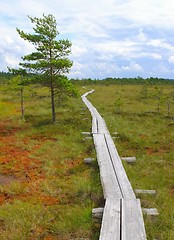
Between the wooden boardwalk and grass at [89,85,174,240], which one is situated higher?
the wooden boardwalk

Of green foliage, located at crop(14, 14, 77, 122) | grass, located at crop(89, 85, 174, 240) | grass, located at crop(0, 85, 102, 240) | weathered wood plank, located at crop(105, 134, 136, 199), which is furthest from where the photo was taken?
green foliage, located at crop(14, 14, 77, 122)

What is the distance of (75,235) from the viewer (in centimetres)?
604

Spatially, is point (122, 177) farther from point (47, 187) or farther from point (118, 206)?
point (47, 187)

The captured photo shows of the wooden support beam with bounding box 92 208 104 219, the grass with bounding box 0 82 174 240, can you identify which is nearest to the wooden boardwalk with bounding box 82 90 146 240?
the wooden support beam with bounding box 92 208 104 219

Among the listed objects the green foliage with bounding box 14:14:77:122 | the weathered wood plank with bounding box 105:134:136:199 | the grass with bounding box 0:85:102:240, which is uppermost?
the green foliage with bounding box 14:14:77:122

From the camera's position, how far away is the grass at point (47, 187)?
6391mm

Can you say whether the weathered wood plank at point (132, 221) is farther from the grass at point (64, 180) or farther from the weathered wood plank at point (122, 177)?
the weathered wood plank at point (122, 177)

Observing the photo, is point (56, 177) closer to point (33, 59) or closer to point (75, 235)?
point (75, 235)

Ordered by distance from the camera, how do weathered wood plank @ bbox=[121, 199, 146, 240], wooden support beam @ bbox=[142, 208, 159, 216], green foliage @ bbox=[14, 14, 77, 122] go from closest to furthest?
1. weathered wood plank @ bbox=[121, 199, 146, 240]
2. wooden support beam @ bbox=[142, 208, 159, 216]
3. green foliage @ bbox=[14, 14, 77, 122]

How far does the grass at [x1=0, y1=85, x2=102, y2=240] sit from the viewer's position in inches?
252

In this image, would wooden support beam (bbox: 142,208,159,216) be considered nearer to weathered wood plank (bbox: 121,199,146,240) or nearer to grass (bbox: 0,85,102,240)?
weathered wood plank (bbox: 121,199,146,240)

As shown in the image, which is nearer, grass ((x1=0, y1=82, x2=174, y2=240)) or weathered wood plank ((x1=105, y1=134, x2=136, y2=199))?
grass ((x1=0, y1=82, x2=174, y2=240))

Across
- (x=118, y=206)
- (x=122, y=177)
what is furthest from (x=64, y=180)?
(x=118, y=206)

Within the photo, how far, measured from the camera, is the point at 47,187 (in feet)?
30.0
